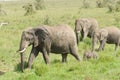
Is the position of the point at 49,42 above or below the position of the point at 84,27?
above

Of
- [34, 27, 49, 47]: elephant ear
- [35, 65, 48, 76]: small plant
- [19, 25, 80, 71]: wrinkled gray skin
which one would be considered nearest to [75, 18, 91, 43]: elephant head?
[19, 25, 80, 71]: wrinkled gray skin

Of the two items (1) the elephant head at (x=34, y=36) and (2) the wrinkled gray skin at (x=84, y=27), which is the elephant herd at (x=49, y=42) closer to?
(1) the elephant head at (x=34, y=36)

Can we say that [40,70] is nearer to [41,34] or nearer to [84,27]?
[41,34]

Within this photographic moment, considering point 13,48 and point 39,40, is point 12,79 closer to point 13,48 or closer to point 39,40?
point 39,40

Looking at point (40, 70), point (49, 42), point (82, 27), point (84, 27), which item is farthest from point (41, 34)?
point (84, 27)

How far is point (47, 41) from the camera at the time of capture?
13086mm

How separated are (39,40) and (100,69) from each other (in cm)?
233

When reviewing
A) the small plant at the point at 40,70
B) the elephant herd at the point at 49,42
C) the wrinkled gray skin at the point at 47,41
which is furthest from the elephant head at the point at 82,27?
the small plant at the point at 40,70

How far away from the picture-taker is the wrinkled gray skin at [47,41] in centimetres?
1285

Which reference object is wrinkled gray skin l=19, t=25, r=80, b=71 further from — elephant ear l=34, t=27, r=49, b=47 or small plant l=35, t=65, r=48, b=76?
small plant l=35, t=65, r=48, b=76

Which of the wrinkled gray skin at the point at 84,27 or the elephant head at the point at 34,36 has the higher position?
the elephant head at the point at 34,36

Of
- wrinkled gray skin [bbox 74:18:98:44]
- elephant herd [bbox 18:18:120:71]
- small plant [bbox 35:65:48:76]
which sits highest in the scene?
elephant herd [bbox 18:18:120:71]

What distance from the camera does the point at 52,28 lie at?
44.4 ft

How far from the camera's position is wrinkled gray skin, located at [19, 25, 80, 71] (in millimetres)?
12848
